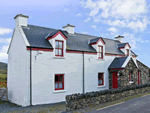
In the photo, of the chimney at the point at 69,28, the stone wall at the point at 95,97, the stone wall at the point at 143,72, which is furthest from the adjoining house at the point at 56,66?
the stone wall at the point at 143,72

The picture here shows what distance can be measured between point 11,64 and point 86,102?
10.0m

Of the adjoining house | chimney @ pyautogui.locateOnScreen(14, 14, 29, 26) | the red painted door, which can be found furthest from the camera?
the red painted door

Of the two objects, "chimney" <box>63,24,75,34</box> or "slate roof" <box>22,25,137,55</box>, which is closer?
"slate roof" <box>22,25,137,55</box>

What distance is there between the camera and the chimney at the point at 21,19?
52.2ft

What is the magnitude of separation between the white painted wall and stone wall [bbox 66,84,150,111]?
4.86 metres

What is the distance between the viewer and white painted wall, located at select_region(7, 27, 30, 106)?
1355 cm

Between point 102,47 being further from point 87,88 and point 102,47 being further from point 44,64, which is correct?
point 44,64

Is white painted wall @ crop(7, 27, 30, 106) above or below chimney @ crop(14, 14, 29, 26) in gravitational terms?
below

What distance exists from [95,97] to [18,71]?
8023mm

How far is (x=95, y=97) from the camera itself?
1148 cm

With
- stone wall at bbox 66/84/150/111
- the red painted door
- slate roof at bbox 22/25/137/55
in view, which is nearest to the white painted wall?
slate roof at bbox 22/25/137/55

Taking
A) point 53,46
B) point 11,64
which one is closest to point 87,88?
point 53,46

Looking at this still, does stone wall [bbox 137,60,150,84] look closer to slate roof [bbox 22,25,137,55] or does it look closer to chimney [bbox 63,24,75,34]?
slate roof [bbox 22,25,137,55]

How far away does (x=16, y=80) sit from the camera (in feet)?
50.3
